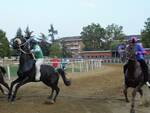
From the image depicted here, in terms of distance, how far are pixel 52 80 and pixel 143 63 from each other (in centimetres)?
332

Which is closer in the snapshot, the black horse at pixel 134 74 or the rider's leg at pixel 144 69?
the black horse at pixel 134 74

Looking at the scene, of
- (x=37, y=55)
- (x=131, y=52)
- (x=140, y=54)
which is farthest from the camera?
(x=37, y=55)

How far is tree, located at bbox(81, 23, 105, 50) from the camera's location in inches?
6575

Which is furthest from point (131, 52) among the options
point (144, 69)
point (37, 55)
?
point (37, 55)

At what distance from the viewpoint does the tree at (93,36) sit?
167 metres

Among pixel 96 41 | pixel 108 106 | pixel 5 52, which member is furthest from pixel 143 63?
pixel 96 41

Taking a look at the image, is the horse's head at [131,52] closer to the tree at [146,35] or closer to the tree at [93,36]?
the tree at [146,35]

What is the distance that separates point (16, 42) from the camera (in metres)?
15.0

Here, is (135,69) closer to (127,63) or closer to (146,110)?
(127,63)

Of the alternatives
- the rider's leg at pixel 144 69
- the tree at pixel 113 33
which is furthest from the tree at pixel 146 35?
the rider's leg at pixel 144 69

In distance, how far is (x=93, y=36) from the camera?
16825 cm

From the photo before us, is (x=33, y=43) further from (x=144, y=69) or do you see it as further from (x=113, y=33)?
(x=113, y=33)

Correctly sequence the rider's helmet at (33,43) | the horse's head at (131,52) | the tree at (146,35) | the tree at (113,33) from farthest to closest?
the tree at (113,33) → the tree at (146,35) → the rider's helmet at (33,43) → the horse's head at (131,52)

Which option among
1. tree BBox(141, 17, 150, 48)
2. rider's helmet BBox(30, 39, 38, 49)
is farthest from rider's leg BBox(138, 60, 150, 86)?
tree BBox(141, 17, 150, 48)
